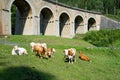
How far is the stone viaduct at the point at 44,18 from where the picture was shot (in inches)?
2255

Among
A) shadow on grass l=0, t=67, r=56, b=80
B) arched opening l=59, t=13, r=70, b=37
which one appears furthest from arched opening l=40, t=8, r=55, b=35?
shadow on grass l=0, t=67, r=56, b=80

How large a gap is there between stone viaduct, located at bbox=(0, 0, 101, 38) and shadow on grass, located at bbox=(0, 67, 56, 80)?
37.0 m

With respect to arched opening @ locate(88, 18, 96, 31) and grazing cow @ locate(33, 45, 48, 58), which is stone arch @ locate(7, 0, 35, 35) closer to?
arched opening @ locate(88, 18, 96, 31)

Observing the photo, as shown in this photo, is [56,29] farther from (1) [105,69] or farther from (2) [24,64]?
(2) [24,64]

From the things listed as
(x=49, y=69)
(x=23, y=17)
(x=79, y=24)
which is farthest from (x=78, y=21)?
(x=49, y=69)

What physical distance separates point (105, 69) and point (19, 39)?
1012 inches

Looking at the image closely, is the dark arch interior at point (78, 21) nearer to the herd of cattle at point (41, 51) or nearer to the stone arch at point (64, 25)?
the stone arch at point (64, 25)

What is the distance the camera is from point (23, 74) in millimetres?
15758

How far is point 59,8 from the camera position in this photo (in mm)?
81500

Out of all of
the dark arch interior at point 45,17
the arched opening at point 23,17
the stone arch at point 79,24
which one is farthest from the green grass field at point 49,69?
the stone arch at point 79,24

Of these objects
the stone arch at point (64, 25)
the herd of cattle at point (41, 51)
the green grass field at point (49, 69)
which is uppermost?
the stone arch at point (64, 25)

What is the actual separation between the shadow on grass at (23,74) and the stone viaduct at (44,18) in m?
37.0

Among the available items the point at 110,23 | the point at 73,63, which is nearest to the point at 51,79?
the point at 73,63

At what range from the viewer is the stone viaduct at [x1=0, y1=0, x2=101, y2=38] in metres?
57.3
